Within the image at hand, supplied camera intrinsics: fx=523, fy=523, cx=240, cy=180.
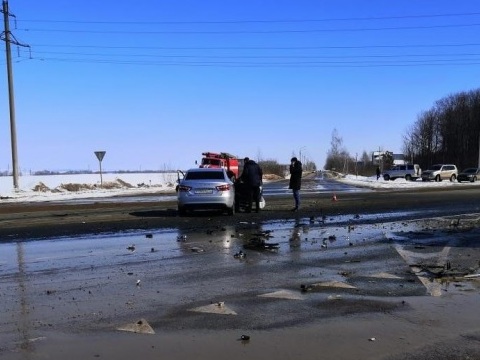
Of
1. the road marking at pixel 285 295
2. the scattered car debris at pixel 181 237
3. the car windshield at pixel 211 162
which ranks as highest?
the car windshield at pixel 211 162

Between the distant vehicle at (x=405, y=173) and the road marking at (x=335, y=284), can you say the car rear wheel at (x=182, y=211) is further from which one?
the distant vehicle at (x=405, y=173)

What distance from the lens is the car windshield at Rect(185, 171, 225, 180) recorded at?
18484 millimetres

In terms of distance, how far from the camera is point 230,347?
484 cm

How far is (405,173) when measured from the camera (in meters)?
70.1

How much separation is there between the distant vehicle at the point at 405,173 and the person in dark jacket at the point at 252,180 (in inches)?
2138

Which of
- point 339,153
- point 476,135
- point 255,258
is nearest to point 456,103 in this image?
Result: point 476,135

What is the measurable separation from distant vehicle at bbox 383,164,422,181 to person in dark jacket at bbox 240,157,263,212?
178 ft

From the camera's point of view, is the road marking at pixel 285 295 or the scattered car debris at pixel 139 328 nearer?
the scattered car debris at pixel 139 328

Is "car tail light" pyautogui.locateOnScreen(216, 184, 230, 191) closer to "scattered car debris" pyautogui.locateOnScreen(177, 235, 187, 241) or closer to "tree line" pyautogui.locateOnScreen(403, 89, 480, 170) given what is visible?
"scattered car debris" pyautogui.locateOnScreen(177, 235, 187, 241)

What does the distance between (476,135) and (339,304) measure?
10688cm

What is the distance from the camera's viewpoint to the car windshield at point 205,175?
60.6 ft

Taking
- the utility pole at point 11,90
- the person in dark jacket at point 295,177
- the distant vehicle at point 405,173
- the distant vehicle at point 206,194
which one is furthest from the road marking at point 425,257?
the distant vehicle at point 405,173

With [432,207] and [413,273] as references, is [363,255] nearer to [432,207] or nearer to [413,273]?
[413,273]

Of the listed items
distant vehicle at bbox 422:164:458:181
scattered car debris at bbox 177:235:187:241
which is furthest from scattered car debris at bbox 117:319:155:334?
distant vehicle at bbox 422:164:458:181
